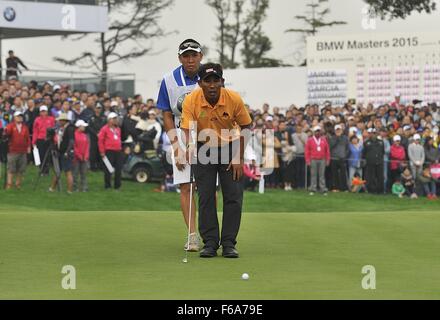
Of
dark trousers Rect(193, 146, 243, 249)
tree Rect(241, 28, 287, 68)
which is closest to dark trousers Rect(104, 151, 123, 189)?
dark trousers Rect(193, 146, 243, 249)

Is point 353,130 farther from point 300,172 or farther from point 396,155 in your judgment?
point 300,172

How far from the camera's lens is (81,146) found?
1033 inches

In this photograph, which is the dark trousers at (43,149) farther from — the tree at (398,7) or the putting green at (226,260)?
the tree at (398,7)

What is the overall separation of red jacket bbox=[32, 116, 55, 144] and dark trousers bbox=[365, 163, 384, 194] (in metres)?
8.68

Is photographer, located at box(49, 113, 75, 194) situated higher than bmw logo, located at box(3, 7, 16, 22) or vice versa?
bmw logo, located at box(3, 7, 16, 22)

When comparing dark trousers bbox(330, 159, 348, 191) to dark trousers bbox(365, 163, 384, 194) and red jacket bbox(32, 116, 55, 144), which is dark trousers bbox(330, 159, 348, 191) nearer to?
dark trousers bbox(365, 163, 384, 194)

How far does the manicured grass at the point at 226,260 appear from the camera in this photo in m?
7.87

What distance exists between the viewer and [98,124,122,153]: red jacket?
2686cm

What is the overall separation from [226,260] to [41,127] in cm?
1758

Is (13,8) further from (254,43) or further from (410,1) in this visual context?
(254,43)

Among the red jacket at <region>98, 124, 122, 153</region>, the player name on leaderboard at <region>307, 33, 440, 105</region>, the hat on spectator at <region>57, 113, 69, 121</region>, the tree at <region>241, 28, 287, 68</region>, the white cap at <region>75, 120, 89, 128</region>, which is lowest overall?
the red jacket at <region>98, 124, 122, 153</region>

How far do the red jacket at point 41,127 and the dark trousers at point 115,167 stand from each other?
168 centimetres

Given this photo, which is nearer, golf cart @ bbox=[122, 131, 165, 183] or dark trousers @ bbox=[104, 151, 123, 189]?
dark trousers @ bbox=[104, 151, 123, 189]

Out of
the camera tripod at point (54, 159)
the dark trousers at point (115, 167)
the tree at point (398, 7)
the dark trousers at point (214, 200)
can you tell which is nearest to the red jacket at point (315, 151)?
the dark trousers at point (115, 167)
